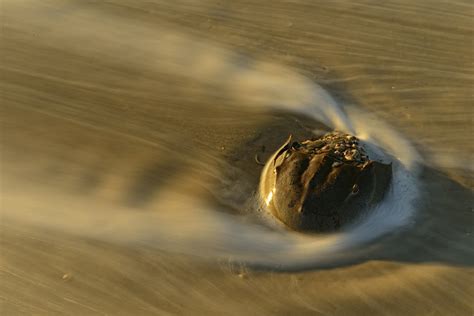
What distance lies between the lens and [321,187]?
3.19m

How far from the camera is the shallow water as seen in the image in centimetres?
315

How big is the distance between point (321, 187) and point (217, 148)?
0.94 metres

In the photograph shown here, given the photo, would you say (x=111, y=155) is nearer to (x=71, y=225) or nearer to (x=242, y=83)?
(x=71, y=225)

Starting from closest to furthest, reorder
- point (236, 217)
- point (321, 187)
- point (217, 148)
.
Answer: point (321, 187)
point (236, 217)
point (217, 148)

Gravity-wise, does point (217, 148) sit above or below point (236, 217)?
above

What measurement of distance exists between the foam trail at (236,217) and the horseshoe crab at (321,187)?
0.10 m

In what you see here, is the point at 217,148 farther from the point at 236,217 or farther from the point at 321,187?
the point at 321,187

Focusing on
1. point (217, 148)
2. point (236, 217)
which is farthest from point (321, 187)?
point (217, 148)

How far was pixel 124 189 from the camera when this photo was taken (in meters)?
3.63

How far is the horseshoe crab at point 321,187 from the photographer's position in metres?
3.20

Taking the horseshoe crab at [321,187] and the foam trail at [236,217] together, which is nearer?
the horseshoe crab at [321,187]

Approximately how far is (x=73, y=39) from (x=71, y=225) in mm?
1940

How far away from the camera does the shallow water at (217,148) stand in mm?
3146

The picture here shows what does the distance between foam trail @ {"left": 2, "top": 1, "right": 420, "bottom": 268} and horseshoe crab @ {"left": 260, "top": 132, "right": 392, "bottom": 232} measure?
10cm
